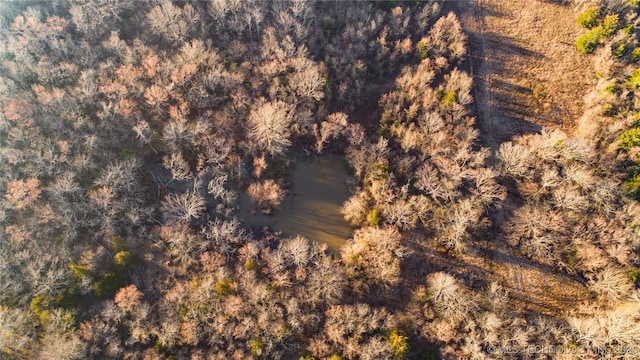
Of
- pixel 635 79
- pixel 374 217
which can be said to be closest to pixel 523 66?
pixel 635 79

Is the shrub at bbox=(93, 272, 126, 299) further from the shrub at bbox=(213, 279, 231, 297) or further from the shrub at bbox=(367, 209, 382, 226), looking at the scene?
the shrub at bbox=(367, 209, 382, 226)

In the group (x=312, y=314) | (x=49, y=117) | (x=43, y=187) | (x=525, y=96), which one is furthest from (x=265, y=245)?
(x=525, y=96)

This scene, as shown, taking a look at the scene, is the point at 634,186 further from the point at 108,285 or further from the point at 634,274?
the point at 108,285

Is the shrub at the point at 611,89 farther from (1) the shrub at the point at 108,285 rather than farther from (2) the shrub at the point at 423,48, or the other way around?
(1) the shrub at the point at 108,285

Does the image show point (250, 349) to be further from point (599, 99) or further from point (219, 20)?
point (599, 99)

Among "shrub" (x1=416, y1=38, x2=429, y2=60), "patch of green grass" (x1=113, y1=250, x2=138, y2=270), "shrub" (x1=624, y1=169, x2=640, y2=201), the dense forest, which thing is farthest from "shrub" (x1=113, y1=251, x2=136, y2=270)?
"shrub" (x1=624, y1=169, x2=640, y2=201)

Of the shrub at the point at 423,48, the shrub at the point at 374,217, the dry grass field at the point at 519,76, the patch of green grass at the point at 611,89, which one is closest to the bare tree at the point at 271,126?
the shrub at the point at 374,217
